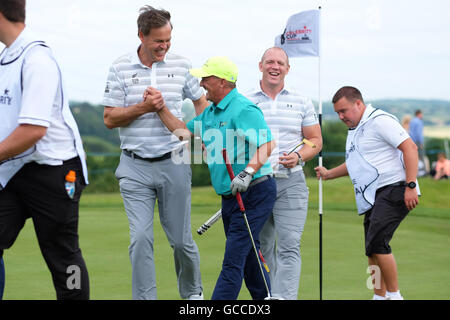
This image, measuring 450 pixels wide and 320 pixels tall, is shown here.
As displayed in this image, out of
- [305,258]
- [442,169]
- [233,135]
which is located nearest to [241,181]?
[233,135]

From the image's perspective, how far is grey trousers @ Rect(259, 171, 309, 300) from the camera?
5754mm

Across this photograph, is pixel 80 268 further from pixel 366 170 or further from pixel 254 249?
pixel 366 170

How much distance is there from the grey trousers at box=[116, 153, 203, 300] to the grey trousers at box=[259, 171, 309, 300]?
2.06 feet

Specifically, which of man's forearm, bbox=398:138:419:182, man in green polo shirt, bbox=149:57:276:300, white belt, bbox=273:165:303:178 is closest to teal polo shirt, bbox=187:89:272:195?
man in green polo shirt, bbox=149:57:276:300

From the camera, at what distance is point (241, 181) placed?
4.83 meters

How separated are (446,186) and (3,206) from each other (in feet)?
41.8

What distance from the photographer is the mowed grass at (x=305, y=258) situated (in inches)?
239

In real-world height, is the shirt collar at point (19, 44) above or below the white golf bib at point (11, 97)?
above

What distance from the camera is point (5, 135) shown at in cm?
407

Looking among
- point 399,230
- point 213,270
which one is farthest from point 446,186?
point 213,270

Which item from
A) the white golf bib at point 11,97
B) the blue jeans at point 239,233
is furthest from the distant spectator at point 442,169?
the white golf bib at point 11,97

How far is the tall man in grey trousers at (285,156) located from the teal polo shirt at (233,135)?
879mm

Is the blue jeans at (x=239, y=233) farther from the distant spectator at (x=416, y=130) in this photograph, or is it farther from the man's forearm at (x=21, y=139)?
the distant spectator at (x=416, y=130)

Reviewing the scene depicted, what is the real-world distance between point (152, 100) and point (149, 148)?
0.36m
